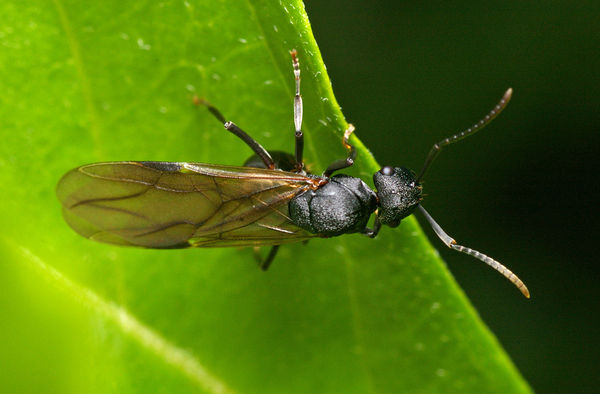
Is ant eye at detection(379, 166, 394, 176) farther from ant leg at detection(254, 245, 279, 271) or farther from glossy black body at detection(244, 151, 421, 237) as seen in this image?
ant leg at detection(254, 245, 279, 271)

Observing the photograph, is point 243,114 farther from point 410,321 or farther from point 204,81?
point 410,321

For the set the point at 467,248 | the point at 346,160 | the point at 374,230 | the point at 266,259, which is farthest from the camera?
the point at 467,248

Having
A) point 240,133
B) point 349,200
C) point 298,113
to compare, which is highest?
point 298,113

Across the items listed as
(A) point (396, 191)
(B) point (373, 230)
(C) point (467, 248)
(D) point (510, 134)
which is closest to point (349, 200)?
(A) point (396, 191)

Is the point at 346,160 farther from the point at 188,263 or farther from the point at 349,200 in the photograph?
the point at 188,263

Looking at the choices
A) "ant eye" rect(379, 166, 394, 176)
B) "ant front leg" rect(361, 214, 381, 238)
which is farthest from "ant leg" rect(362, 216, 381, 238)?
"ant eye" rect(379, 166, 394, 176)

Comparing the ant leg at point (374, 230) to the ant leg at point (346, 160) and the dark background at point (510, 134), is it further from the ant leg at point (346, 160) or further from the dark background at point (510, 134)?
the dark background at point (510, 134)
